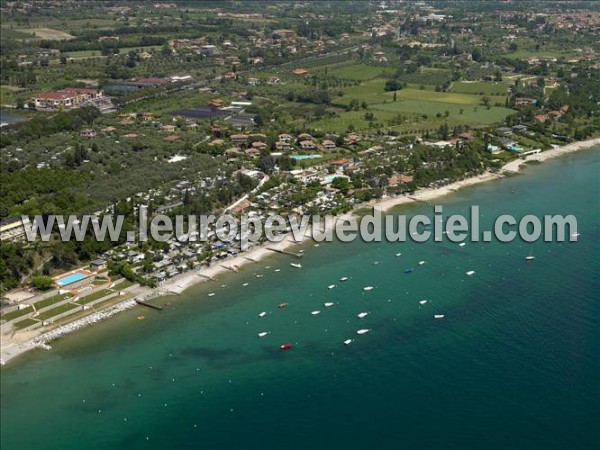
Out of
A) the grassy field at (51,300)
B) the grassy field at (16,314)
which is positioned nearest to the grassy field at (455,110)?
the grassy field at (51,300)

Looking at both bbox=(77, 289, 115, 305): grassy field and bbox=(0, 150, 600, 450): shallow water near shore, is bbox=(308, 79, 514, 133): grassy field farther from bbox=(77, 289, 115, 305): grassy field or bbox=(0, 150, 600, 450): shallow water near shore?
bbox=(77, 289, 115, 305): grassy field

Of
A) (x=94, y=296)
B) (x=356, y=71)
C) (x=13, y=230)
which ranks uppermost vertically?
(x=13, y=230)

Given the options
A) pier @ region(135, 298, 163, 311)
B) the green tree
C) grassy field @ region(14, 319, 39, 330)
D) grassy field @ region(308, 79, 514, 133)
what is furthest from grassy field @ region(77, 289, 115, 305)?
grassy field @ region(308, 79, 514, 133)

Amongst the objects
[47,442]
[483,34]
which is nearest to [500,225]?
[47,442]

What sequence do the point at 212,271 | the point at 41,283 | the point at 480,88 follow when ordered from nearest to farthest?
the point at 41,283 < the point at 212,271 < the point at 480,88

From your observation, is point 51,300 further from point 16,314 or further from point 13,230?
point 13,230

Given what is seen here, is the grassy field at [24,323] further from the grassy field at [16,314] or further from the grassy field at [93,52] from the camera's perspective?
the grassy field at [93,52]

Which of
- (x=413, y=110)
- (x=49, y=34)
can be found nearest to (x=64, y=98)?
(x=413, y=110)
